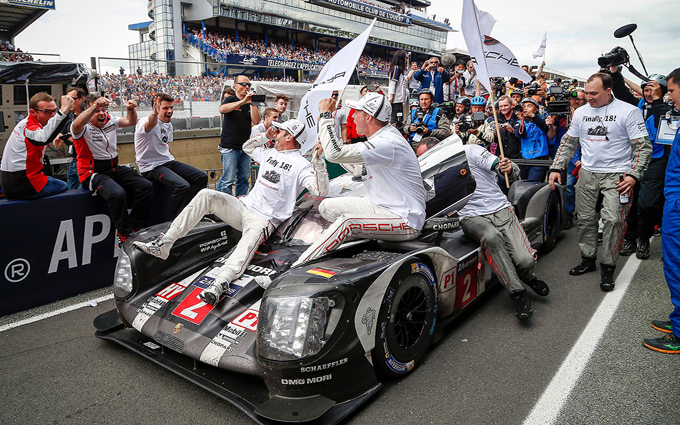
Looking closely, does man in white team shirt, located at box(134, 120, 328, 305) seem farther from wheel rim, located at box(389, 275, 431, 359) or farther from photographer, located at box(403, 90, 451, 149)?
photographer, located at box(403, 90, 451, 149)

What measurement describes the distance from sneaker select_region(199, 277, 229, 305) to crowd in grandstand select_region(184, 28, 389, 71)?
36.6 m

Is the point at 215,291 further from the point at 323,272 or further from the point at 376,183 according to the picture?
the point at 376,183

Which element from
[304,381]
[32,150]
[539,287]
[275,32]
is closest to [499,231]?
[539,287]

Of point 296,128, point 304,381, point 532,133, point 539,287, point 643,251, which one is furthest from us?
point 532,133

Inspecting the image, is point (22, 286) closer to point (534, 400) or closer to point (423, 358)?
point (423, 358)

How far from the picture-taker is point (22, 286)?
4488mm

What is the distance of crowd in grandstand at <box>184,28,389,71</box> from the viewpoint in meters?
38.0

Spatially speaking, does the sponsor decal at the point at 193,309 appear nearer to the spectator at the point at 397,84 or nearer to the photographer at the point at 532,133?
the photographer at the point at 532,133

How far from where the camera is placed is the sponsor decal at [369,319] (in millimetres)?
2797

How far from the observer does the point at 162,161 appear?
19.7 ft

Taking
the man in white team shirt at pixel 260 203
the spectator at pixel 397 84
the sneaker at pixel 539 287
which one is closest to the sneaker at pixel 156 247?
the man in white team shirt at pixel 260 203

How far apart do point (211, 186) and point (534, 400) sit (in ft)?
28.6

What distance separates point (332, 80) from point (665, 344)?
3.29m

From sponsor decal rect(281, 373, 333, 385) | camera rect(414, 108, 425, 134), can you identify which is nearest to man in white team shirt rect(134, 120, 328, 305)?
sponsor decal rect(281, 373, 333, 385)
